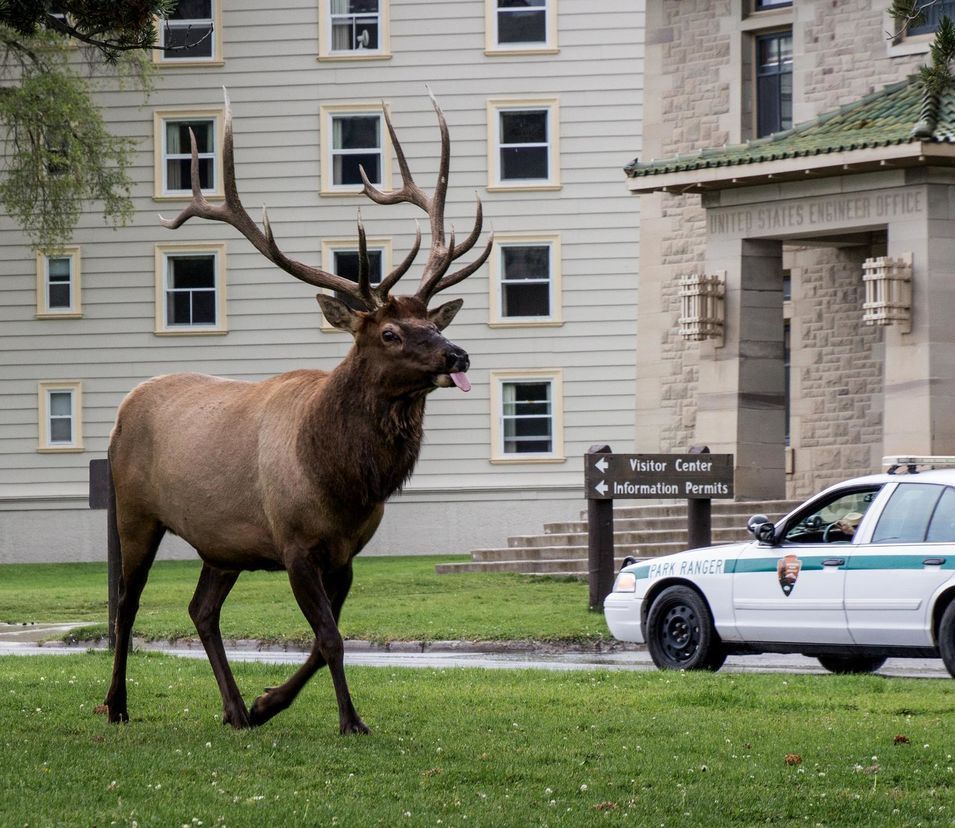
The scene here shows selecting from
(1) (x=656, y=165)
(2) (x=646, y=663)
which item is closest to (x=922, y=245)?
(1) (x=656, y=165)

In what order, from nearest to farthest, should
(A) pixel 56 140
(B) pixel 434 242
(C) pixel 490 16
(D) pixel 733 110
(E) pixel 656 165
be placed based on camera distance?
1. (B) pixel 434 242
2. (E) pixel 656 165
3. (D) pixel 733 110
4. (A) pixel 56 140
5. (C) pixel 490 16

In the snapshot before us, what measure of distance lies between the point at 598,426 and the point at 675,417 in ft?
22.7

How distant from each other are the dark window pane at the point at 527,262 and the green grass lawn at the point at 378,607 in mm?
9577

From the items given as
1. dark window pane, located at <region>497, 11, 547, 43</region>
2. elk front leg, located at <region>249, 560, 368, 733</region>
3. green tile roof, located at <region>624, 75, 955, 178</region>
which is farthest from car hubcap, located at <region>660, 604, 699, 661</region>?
dark window pane, located at <region>497, 11, 547, 43</region>

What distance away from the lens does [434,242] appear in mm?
11523

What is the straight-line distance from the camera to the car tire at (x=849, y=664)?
1578 centimetres

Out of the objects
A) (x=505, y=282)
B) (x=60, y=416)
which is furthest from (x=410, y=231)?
(x=60, y=416)

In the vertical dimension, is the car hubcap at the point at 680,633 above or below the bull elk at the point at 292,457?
below

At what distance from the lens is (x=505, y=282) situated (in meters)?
41.5

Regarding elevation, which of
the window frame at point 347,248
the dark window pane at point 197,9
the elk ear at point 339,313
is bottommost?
the elk ear at point 339,313

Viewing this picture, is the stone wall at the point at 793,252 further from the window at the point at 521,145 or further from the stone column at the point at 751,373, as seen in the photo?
the window at the point at 521,145

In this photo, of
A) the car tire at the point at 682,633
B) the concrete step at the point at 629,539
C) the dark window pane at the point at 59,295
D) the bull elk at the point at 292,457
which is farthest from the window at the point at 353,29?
the bull elk at the point at 292,457

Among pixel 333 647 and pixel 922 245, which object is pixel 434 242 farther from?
pixel 922 245

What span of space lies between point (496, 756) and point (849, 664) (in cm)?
728
